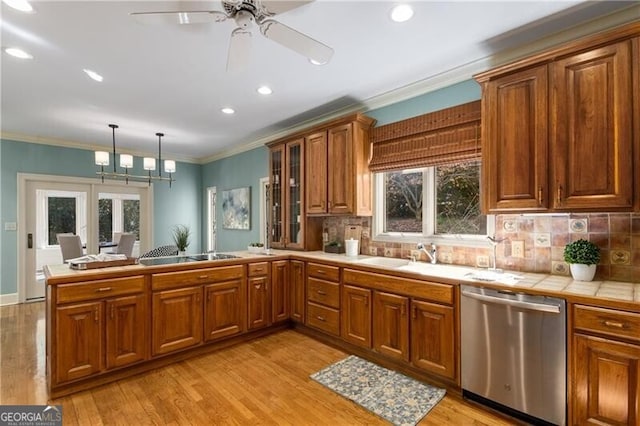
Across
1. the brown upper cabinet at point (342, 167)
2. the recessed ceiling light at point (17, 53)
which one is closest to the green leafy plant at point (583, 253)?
the brown upper cabinet at point (342, 167)

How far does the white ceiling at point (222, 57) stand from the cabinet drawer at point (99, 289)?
1.84 metres

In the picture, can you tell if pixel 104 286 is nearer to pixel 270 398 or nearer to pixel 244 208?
pixel 270 398

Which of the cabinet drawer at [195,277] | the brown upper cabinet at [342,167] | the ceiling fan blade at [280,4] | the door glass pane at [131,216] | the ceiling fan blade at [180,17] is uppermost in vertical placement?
the ceiling fan blade at [280,4]

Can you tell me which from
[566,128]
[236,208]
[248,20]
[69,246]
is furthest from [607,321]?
[69,246]

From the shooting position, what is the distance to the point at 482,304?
2.17 meters

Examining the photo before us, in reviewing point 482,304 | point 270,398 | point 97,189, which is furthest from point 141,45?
point 97,189

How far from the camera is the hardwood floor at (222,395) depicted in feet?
6.93

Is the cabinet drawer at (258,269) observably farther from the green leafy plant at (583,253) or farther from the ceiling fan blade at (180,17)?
the green leafy plant at (583,253)

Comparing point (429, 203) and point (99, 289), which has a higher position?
point (429, 203)

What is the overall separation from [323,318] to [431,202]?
65.8 inches

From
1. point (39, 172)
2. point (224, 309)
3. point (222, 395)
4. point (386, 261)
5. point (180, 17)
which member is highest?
point (180, 17)

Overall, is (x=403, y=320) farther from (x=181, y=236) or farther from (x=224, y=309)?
(x=181, y=236)

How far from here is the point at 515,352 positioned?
79.8 inches

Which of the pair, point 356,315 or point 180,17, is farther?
point 356,315
